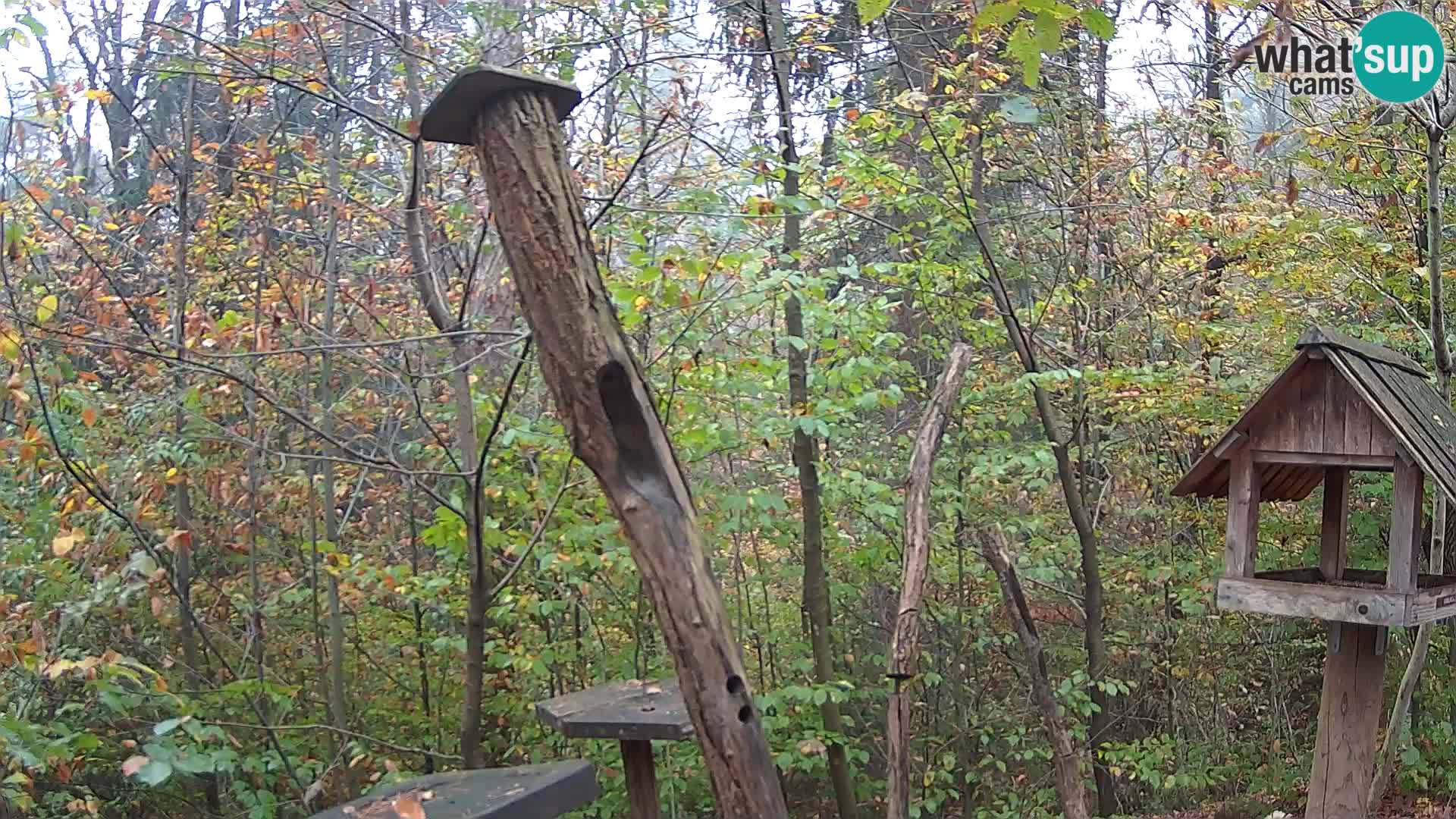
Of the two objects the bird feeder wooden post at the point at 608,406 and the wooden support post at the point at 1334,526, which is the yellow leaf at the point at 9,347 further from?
the wooden support post at the point at 1334,526

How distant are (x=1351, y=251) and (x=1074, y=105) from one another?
67.5 inches

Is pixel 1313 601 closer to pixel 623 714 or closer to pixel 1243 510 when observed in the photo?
pixel 1243 510

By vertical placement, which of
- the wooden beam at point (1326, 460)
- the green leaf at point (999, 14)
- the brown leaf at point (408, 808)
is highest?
the green leaf at point (999, 14)

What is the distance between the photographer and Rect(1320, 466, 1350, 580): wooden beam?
3.25 metres

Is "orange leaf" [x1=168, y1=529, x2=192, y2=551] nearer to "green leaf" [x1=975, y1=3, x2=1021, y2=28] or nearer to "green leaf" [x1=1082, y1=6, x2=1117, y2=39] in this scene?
"green leaf" [x1=975, y1=3, x2=1021, y2=28]

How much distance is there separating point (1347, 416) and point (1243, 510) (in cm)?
41

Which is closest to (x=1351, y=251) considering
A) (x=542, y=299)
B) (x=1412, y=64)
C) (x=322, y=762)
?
(x=1412, y=64)

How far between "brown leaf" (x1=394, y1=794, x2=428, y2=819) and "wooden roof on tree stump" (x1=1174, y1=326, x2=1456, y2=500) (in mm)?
2460

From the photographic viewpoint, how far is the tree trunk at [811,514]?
5.37 metres

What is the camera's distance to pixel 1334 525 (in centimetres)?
328

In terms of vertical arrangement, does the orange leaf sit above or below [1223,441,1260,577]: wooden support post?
below

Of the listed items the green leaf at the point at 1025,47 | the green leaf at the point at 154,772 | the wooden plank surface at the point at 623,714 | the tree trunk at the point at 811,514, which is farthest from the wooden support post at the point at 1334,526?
the green leaf at the point at 154,772

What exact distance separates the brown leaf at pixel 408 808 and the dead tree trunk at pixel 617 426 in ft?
1.83

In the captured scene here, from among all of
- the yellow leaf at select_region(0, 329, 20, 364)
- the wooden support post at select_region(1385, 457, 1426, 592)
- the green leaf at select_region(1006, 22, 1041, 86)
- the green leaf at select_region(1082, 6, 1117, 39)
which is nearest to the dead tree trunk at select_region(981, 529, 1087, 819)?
the wooden support post at select_region(1385, 457, 1426, 592)
